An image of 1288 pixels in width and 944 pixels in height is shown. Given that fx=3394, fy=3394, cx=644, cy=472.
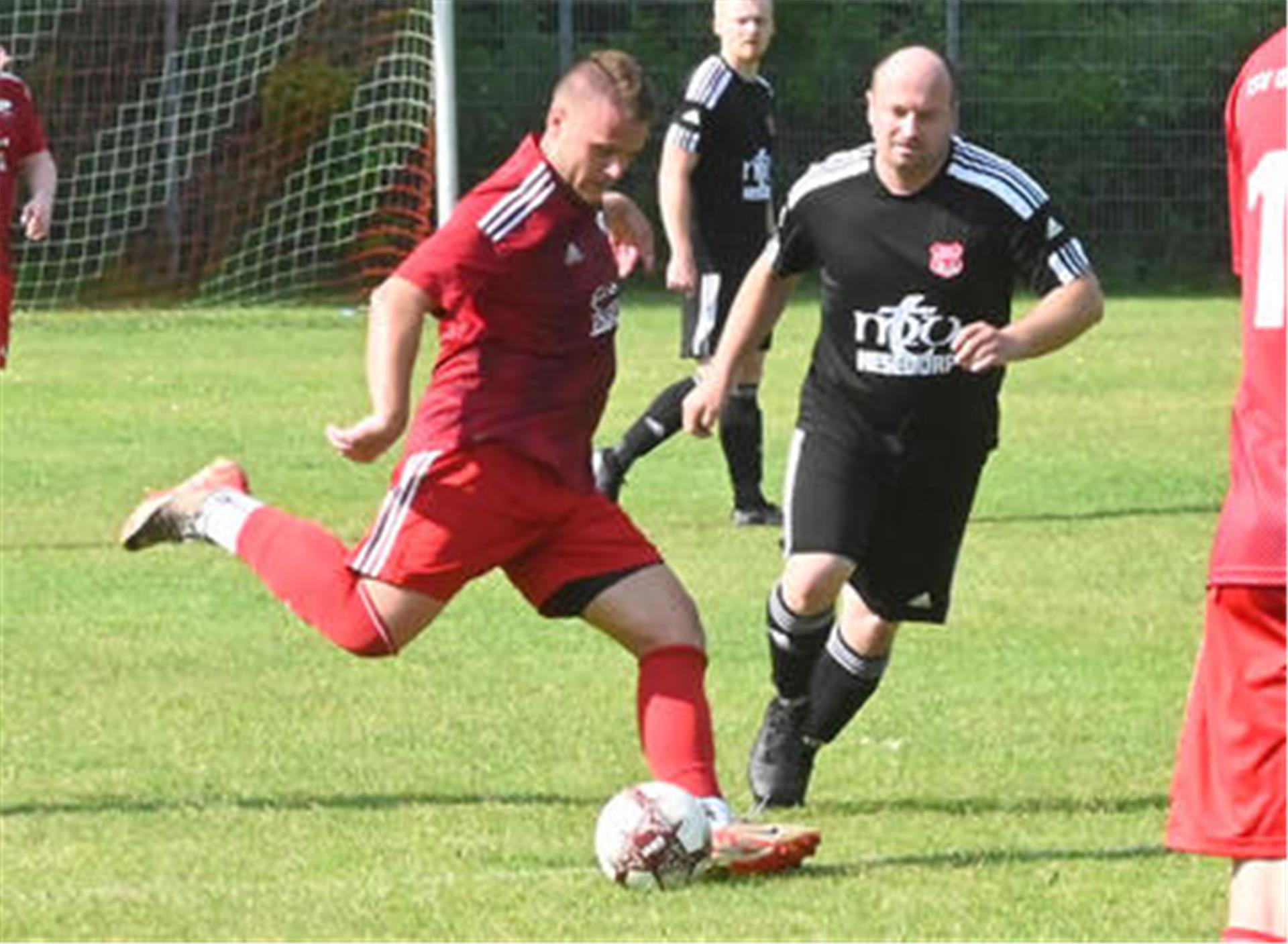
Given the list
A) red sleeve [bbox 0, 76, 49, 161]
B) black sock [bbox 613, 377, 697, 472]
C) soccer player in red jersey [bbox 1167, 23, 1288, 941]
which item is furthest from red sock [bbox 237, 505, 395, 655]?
black sock [bbox 613, 377, 697, 472]

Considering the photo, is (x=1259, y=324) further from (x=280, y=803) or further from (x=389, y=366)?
(x=280, y=803)

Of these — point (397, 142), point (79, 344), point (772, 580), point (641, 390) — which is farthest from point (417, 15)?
point (772, 580)

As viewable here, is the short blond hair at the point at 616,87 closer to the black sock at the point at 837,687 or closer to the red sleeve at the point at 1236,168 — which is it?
the black sock at the point at 837,687

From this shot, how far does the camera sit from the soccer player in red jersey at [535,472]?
24.3 feet

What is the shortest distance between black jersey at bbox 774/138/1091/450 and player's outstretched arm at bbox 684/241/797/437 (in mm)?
49

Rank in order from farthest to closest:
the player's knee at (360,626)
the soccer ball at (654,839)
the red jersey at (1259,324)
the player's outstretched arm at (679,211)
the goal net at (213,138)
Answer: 1. the goal net at (213,138)
2. the player's outstretched arm at (679,211)
3. the player's knee at (360,626)
4. the soccer ball at (654,839)
5. the red jersey at (1259,324)

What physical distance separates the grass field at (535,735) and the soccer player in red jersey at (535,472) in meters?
0.48

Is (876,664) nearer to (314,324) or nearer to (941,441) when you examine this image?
(941,441)

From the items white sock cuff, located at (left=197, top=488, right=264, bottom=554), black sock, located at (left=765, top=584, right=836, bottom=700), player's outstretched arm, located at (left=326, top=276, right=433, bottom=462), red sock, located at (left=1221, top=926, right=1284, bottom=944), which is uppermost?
player's outstretched arm, located at (left=326, top=276, right=433, bottom=462)

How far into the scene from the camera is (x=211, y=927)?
7027 millimetres

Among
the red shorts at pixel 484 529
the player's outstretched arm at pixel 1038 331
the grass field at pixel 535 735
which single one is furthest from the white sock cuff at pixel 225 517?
the player's outstretched arm at pixel 1038 331

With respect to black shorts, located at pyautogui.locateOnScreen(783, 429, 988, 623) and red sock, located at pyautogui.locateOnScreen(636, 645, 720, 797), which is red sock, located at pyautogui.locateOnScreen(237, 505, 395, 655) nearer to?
red sock, located at pyautogui.locateOnScreen(636, 645, 720, 797)

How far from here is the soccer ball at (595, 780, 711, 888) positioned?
7.31 m

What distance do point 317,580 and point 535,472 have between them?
1.81 feet
